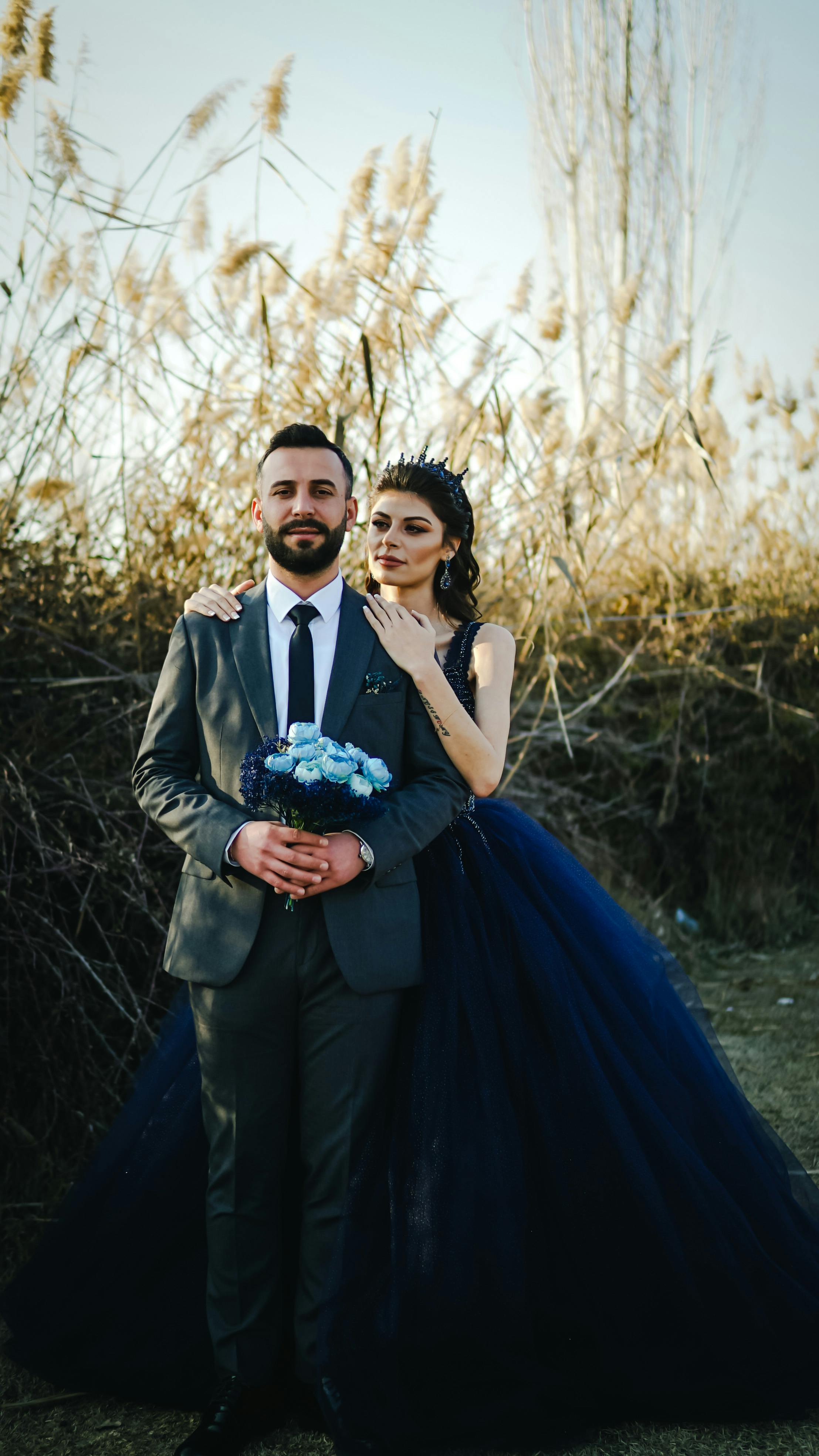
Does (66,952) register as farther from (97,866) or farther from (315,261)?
(315,261)

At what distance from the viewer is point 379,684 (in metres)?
2.04

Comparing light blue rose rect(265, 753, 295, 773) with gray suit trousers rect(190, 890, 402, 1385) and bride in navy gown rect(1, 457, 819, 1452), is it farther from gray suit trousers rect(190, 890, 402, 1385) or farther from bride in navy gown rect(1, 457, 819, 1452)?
bride in navy gown rect(1, 457, 819, 1452)

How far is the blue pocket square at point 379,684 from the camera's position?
2031mm

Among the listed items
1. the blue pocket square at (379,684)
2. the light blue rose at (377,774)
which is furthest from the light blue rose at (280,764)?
the blue pocket square at (379,684)

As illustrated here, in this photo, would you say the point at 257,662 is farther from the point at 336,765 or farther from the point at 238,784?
the point at 336,765

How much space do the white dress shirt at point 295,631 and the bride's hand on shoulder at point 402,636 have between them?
0.11 meters

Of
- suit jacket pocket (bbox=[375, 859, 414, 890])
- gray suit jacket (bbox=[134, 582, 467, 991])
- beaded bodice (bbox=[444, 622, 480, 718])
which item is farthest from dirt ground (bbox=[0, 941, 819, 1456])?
beaded bodice (bbox=[444, 622, 480, 718])

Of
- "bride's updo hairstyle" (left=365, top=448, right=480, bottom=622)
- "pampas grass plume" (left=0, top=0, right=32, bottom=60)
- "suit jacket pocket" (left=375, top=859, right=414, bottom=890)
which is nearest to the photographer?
"suit jacket pocket" (left=375, top=859, right=414, bottom=890)

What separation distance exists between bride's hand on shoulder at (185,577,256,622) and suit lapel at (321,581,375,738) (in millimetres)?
224

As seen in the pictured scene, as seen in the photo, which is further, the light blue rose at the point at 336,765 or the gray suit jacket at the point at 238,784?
the gray suit jacket at the point at 238,784

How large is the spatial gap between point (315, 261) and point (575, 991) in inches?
113

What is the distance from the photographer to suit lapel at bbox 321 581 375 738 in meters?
1.96

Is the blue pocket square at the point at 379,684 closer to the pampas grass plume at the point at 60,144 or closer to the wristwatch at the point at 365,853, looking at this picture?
the wristwatch at the point at 365,853

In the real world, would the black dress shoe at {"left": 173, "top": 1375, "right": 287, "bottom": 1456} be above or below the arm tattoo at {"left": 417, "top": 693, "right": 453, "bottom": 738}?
below
